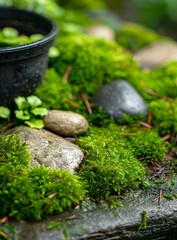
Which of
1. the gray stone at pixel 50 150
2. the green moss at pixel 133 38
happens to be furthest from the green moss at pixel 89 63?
the green moss at pixel 133 38

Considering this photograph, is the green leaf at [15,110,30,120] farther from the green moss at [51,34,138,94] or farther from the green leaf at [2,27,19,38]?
the green leaf at [2,27,19,38]

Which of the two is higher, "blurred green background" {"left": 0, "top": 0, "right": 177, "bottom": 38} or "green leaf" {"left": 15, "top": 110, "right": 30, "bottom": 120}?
"green leaf" {"left": 15, "top": 110, "right": 30, "bottom": 120}

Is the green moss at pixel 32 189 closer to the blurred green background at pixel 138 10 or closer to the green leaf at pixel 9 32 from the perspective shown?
the green leaf at pixel 9 32

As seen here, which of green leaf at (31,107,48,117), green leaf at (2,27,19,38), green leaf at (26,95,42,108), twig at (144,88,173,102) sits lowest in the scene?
green leaf at (31,107,48,117)

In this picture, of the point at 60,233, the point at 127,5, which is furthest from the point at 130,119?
the point at 127,5

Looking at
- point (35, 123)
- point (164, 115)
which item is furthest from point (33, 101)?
point (164, 115)

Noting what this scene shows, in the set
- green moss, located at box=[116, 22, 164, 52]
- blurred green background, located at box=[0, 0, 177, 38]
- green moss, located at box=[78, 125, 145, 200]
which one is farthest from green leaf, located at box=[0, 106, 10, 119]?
blurred green background, located at box=[0, 0, 177, 38]
